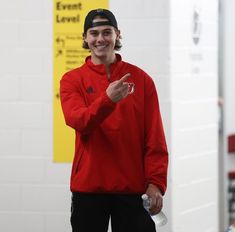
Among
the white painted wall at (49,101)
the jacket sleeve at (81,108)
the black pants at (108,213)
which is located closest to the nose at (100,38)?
the jacket sleeve at (81,108)

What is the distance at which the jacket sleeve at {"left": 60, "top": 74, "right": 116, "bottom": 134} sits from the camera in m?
1.92

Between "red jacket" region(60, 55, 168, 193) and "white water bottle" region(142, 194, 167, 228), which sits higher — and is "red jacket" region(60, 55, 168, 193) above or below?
above

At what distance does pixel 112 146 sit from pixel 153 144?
16 centimetres

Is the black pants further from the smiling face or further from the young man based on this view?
the smiling face

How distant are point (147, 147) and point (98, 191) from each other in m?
0.25

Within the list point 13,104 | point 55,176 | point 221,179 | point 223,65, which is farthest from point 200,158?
point 13,104

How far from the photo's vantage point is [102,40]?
2072 mm

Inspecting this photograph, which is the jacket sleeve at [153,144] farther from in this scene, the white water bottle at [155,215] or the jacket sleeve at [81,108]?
the jacket sleeve at [81,108]

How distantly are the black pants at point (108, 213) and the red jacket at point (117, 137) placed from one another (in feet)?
0.13

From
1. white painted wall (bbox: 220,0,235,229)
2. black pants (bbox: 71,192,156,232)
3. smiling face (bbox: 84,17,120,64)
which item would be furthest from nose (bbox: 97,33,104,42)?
white painted wall (bbox: 220,0,235,229)

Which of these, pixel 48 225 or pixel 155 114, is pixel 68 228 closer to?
pixel 48 225

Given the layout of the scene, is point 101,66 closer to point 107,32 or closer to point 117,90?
point 107,32

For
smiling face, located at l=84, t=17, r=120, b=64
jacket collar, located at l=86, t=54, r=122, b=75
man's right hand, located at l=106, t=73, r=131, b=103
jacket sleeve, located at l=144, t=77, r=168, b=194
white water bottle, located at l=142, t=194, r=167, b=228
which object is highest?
smiling face, located at l=84, t=17, r=120, b=64

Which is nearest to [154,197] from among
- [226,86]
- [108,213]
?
[108,213]
